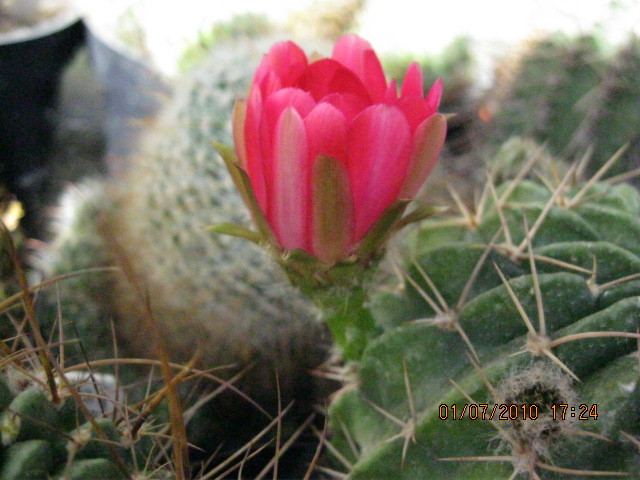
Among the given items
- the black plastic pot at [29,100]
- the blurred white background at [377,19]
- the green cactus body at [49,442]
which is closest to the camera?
the green cactus body at [49,442]

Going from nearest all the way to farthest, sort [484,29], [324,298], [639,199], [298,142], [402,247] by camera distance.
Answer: [298,142], [324,298], [639,199], [402,247], [484,29]

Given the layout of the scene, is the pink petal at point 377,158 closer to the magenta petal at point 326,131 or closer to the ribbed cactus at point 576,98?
the magenta petal at point 326,131

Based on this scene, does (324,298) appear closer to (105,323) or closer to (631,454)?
(631,454)

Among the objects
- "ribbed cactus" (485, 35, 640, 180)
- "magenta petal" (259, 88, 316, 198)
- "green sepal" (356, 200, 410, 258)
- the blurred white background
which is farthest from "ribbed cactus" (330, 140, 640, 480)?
the blurred white background

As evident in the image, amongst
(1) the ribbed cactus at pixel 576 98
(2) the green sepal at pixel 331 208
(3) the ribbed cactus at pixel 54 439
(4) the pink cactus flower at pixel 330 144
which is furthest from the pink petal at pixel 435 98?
(1) the ribbed cactus at pixel 576 98

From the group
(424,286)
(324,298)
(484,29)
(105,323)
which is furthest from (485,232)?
(484,29)

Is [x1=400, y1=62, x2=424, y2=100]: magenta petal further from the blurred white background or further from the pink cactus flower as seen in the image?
the blurred white background
